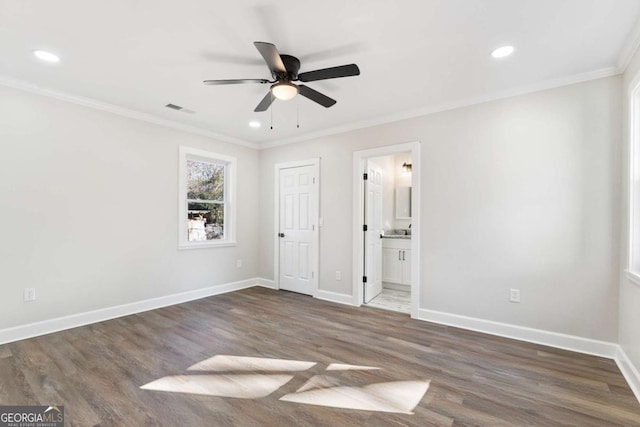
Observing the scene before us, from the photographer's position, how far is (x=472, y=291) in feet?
11.0

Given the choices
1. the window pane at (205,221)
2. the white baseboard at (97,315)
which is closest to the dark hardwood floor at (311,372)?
the white baseboard at (97,315)

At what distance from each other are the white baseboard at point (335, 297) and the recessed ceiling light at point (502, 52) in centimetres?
335

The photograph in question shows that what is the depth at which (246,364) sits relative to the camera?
2523 millimetres

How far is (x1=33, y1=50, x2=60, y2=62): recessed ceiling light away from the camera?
8.16 feet

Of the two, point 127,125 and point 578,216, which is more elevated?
point 127,125

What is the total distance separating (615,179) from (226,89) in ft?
12.8

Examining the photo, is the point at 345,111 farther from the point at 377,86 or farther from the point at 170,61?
the point at 170,61

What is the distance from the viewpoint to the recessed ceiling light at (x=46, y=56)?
97.9 inches

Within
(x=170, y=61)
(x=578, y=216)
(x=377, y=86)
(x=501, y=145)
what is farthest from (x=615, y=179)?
(x=170, y=61)

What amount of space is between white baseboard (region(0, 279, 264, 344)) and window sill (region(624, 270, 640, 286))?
4916mm

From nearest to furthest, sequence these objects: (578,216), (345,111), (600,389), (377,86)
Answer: (600,389) → (578,216) → (377,86) → (345,111)

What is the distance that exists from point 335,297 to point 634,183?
3.50 m

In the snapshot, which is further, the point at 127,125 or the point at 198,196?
the point at 198,196

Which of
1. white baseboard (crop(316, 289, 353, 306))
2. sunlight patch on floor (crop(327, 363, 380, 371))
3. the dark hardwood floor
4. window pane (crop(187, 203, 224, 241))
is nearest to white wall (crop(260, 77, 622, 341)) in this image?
the dark hardwood floor
